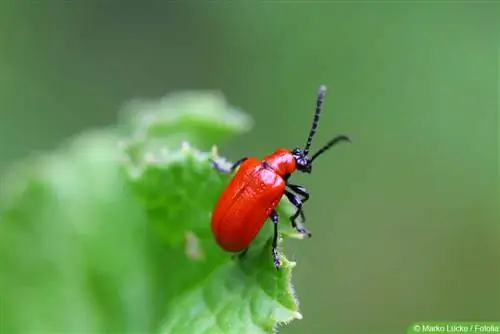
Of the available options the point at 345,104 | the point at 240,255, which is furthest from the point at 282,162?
the point at 345,104

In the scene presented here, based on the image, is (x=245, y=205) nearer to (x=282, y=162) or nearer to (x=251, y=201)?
(x=251, y=201)

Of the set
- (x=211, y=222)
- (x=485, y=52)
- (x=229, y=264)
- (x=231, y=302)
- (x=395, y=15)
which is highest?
(x=395, y=15)

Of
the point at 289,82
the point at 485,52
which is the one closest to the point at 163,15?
the point at 289,82

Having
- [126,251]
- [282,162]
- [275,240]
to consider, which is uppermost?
[282,162]

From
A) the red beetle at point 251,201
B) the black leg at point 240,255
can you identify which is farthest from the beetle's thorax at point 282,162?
the black leg at point 240,255

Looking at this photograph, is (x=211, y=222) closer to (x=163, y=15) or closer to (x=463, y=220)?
(x=463, y=220)

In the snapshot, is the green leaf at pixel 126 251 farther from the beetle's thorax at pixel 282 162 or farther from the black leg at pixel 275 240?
the beetle's thorax at pixel 282 162
